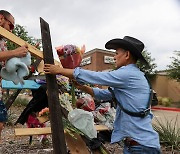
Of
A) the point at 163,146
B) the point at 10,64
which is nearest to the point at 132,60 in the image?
the point at 10,64

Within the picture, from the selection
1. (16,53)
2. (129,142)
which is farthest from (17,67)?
(129,142)

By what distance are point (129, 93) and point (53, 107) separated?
0.64m

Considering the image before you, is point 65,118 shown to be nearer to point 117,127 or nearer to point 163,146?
point 117,127

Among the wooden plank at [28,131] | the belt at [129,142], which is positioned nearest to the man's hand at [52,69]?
the belt at [129,142]

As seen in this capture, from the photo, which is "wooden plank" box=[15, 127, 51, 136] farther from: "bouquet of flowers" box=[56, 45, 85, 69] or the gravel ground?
the gravel ground

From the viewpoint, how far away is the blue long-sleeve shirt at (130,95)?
7.73 feet

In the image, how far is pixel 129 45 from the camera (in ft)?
8.23

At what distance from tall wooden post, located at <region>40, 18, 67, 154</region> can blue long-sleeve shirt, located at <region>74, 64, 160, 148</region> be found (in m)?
0.22

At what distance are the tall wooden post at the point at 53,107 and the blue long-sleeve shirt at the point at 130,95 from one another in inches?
8.6

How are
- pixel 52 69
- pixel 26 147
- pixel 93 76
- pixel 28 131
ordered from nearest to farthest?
1. pixel 52 69
2. pixel 93 76
3. pixel 28 131
4. pixel 26 147

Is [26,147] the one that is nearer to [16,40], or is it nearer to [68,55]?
[68,55]

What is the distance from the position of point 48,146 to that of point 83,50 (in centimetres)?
335

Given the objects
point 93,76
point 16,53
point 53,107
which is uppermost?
point 16,53

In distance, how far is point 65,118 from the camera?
298 centimetres
